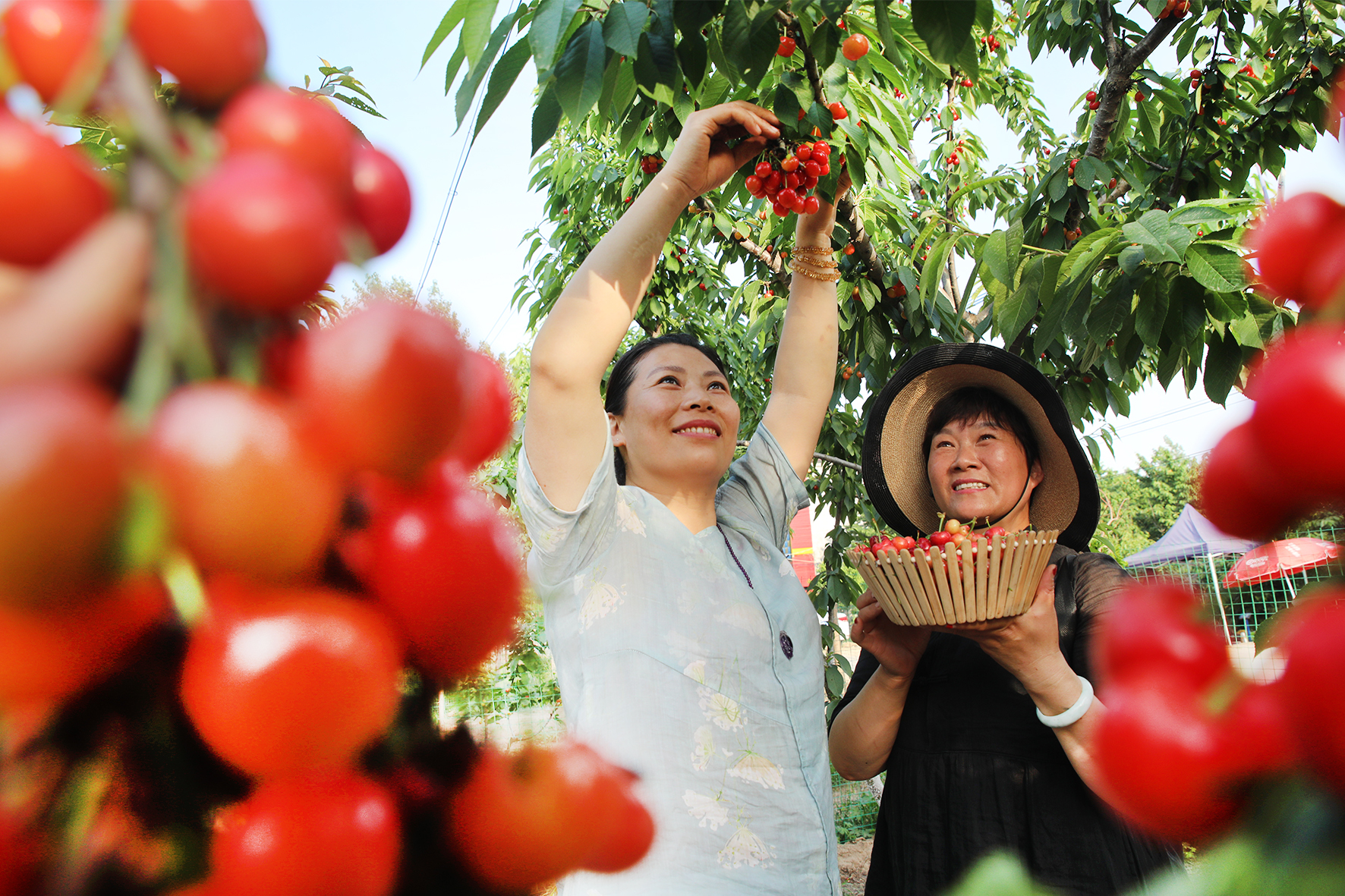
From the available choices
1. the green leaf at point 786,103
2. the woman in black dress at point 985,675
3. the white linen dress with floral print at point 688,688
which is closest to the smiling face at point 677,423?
the white linen dress with floral print at point 688,688

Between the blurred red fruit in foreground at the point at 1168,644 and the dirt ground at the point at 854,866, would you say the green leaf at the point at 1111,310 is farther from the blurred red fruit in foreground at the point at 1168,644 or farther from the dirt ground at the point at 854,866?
the dirt ground at the point at 854,866

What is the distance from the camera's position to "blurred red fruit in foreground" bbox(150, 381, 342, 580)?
15 centimetres

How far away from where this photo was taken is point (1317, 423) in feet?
0.59

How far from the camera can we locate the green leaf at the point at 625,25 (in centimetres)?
79

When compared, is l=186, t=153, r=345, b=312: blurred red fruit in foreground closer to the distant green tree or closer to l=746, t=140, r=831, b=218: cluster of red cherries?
l=746, t=140, r=831, b=218: cluster of red cherries

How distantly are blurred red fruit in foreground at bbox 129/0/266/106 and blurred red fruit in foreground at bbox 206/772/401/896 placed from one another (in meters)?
0.17

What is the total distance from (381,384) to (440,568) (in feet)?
0.16

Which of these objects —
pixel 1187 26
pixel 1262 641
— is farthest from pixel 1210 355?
pixel 1187 26

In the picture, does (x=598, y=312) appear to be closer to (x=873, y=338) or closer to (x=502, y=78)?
(x=502, y=78)

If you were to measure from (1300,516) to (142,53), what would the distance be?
1.04 ft

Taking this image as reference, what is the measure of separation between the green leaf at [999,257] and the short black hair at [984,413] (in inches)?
14.7

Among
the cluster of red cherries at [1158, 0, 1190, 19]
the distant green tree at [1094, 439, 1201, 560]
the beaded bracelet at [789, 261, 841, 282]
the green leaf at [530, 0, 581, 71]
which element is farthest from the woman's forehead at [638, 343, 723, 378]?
the distant green tree at [1094, 439, 1201, 560]

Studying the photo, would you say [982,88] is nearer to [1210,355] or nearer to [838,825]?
[1210,355]

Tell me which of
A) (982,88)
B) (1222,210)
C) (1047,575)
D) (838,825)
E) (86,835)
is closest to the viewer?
(86,835)
